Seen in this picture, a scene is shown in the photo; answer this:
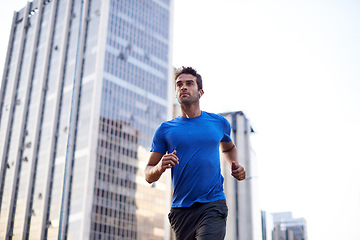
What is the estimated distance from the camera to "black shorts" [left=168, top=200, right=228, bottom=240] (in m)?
4.45

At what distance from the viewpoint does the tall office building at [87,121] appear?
344ft

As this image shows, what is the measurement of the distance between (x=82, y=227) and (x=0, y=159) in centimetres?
3929

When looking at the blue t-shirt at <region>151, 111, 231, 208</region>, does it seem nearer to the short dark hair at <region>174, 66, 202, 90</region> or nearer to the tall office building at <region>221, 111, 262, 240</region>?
the short dark hair at <region>174, 66, 202, 90</region>

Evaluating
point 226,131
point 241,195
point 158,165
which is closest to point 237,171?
point 226,131

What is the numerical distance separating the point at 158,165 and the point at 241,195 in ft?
344

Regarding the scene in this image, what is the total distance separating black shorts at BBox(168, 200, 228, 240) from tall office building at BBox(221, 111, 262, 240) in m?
97.1

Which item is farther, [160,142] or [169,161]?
[160,142]

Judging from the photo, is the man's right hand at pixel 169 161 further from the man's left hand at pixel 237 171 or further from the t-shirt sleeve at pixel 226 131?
the t-shirt sleeve at pixel 226 131

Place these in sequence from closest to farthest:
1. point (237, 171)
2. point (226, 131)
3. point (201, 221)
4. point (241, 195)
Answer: point (201, 221), point (237, 171), point (226, 131), point (241, 195)

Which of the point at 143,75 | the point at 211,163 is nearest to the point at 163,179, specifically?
the point at 143,75

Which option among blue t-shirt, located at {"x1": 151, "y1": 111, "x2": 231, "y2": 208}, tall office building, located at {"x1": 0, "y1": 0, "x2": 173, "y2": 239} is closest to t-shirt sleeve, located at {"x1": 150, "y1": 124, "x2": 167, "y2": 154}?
blue t-shirt, located at {"x1": 151, "y1": 111, "x2": 231, "y2": 208}

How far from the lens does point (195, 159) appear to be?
15.5 feet

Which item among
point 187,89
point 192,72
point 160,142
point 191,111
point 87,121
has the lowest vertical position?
point 160,142

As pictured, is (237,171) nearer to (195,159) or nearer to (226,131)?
(195,159)
